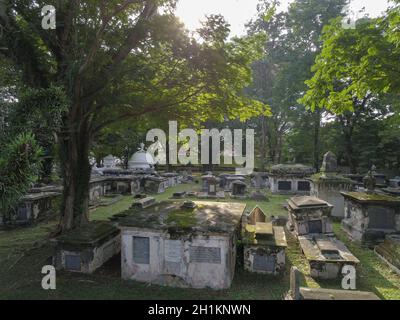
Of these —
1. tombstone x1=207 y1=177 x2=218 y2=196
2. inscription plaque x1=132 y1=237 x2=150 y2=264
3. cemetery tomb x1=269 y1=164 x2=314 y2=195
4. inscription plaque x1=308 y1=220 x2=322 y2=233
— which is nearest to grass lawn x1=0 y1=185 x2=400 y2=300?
inscription plaque x1=132 y1=237 x2=150 y2=264

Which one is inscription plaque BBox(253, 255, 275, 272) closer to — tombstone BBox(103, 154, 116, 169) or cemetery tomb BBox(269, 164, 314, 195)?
cemetery tomb BBox(269, 164, 314, 195)

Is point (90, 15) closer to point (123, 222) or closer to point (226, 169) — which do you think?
point (123, 222)

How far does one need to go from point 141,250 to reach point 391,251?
31.7 feet

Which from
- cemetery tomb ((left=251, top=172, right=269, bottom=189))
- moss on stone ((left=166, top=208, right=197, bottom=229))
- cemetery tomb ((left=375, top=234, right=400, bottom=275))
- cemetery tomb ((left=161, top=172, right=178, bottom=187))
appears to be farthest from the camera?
cemetery tomb ((left=161, top=172, right=178, bottom=187))

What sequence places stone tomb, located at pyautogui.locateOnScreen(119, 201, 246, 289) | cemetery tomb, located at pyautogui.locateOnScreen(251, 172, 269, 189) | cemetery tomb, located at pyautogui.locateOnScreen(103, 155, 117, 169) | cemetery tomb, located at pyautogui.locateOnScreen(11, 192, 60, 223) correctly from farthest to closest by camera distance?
cemetery tomb, located at pyautogui.locateOnScreen(103, 155, 117, 169), cemetery tomb, located at pyautogui.locateOnScreen(251, 172, 269, 189), cemetery tomb, located at pyautogui.locateOnScreen(11, 192, 60, 223), stone tomb, located at pyautogui.locateOnScreen(119, 201, 246, 289)

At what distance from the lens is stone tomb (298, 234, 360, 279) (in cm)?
964

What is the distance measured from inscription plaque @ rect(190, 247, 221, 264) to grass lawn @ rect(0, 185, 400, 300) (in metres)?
0.91

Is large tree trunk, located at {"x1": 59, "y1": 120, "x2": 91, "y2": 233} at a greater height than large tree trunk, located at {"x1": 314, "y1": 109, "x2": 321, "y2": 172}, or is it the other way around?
large tree trunk, located at {"x1": 314, "y1": 109, "x2": 321, "y2": 172}

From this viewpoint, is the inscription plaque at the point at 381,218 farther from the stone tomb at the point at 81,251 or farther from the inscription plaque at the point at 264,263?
the stone tomb at the point at 81,251

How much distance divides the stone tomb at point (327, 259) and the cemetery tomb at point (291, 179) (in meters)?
16.1

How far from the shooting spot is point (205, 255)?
29.1ft

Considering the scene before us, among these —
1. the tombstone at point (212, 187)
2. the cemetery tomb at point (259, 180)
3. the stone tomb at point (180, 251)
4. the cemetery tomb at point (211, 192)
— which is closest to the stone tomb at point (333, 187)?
the cemetery tomb at point (211, 192)

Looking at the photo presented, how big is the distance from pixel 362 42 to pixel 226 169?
37.1m

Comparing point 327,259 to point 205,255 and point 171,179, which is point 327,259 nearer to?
point 205,255
